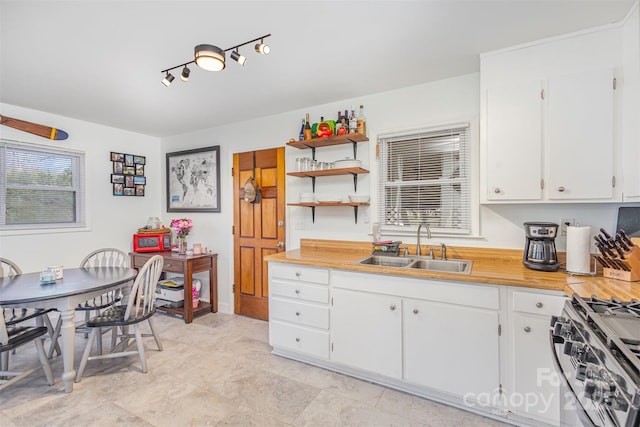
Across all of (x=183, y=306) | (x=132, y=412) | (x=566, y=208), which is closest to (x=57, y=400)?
(x=132, y=412)

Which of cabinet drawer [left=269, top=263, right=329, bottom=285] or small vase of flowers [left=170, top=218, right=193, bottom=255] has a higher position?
small vase of flowers [left=170, top=218, right=193, bottom=255]

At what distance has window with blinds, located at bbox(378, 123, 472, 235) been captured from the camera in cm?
242

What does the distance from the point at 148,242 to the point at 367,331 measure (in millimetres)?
3201

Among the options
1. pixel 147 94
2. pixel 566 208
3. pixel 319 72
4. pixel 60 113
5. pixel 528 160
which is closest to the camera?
pixel 528 160

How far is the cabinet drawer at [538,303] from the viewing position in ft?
5.24

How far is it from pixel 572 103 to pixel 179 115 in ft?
12.0

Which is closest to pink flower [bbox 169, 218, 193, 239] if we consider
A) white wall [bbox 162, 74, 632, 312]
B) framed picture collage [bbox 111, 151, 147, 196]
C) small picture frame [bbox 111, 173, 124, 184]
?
white wall [bbox 162, 74, 632, 312]

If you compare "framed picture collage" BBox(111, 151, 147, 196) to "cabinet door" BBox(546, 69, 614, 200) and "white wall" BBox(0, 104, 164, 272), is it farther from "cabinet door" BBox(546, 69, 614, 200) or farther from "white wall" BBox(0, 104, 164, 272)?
"cabinet door" BBox(546, 69, 614, 200)

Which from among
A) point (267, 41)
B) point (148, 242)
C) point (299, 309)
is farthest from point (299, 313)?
point (148, 242)

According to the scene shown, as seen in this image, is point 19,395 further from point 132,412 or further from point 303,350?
point 303,350

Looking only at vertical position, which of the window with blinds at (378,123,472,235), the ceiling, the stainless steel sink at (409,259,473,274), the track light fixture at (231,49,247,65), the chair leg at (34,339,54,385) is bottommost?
the chair leg at (34,339,54,385)

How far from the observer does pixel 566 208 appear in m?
2.08

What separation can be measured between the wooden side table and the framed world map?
0.70 metres

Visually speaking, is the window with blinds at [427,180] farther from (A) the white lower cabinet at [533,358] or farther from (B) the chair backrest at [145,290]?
(B) the chair backrest at [145,290]
